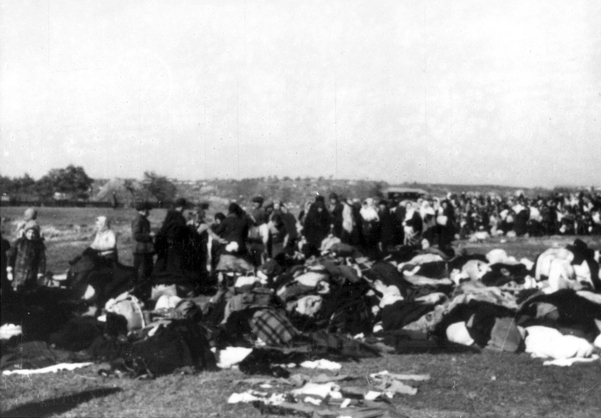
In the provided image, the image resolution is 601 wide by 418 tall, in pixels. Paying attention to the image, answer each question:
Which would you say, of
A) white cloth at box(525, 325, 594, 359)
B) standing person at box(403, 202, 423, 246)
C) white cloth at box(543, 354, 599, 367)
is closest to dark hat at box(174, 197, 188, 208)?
white cloth at box(525, 325, 594, 359)

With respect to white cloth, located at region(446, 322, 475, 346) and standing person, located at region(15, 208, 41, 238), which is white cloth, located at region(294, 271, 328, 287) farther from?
standing person, located at region(15, 208, 41, 238)

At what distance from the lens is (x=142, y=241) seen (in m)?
11.3

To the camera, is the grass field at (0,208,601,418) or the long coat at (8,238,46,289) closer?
the grass field at (0,208,601,418)

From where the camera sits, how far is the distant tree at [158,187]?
1755cm

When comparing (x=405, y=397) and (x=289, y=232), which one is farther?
(x=289, y=232)

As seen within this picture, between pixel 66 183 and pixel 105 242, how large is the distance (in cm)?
1818

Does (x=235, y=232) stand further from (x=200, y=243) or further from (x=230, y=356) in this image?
(x=230, y=356)

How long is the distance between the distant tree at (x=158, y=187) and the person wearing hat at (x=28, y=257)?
668 cm

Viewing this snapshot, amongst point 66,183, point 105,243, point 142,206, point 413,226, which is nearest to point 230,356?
point 105,243

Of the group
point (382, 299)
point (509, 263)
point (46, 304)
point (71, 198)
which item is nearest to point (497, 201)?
point (71, 198)

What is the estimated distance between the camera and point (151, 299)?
33.6 feet

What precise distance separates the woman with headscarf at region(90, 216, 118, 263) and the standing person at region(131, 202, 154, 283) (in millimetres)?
602

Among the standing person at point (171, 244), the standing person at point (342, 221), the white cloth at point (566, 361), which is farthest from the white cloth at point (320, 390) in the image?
the standing person at point (342, 221)

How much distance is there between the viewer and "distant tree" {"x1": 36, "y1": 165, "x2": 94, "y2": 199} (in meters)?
26.0
